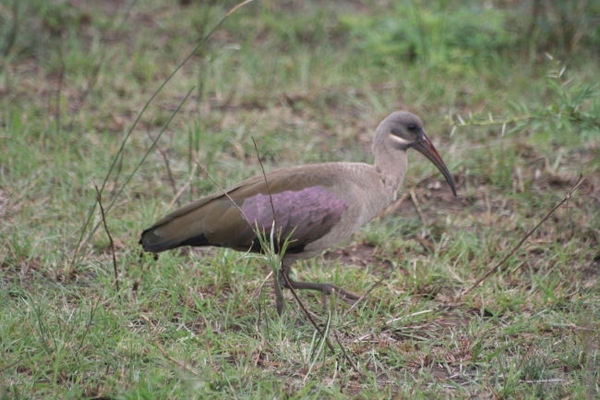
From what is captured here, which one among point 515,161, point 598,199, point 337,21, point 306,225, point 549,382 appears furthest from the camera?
point 337,21

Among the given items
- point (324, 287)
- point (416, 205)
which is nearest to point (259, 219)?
point (324, 287)

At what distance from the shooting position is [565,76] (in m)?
7.89

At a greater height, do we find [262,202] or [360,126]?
[262,202]

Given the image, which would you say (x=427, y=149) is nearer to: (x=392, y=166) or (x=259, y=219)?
(x=392, y=166)

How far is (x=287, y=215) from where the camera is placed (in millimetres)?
4914

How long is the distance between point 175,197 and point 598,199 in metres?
2.62

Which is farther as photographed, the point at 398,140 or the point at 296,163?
the point at 296,163

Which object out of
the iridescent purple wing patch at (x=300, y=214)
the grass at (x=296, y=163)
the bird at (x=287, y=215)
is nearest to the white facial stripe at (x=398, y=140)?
the bird at (x=287, y=215)

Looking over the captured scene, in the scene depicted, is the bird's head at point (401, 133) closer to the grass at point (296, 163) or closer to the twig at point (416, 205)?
the grass at point (296, 163)

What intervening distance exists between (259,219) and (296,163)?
185 centimetres

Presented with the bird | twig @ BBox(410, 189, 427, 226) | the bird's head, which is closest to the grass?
twig @ BBox(410, 189, 427, 226)

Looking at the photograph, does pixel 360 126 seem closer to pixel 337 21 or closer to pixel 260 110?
pixel 260 110

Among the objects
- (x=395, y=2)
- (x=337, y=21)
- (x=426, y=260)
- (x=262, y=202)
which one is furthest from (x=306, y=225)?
(x=395, y=2)

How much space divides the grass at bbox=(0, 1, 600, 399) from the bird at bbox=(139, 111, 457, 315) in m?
0.27
